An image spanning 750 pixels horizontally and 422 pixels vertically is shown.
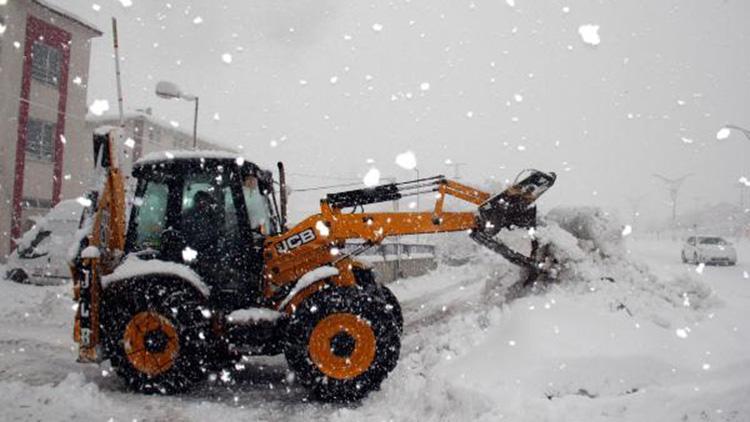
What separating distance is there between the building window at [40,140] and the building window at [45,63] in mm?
1729

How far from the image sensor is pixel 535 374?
4.88 m

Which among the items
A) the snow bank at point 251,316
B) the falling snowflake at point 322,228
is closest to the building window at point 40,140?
the snow bank at point 251,316

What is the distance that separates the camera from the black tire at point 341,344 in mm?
5109

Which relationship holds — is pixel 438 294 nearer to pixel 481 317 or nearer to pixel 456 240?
pixel 481 317

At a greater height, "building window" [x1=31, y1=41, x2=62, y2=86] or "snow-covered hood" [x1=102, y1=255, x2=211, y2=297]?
"building window" [x1=31, y1=41, x2=62, y2=86]

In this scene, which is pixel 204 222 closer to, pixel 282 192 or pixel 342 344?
pixel 282 192

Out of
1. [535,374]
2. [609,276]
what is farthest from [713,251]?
[535,374]

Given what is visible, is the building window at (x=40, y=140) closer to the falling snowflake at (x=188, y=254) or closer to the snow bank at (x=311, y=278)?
the falling snowflake at (x=188, y=254)

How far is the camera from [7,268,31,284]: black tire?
12.6 m

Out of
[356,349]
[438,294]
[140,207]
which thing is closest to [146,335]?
[140,207]

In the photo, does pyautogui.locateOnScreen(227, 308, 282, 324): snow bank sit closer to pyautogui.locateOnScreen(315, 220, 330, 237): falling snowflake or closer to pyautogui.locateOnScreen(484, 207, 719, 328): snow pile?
pyautogui.locateOnScreen(315, 220, 330, 237): falling snowflake

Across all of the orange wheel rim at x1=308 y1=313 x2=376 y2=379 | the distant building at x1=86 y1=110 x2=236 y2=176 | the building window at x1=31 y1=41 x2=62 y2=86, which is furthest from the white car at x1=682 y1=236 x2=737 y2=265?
the distant building at x1=86 y1=110 x2=236 y2=176

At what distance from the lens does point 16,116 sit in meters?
20.5

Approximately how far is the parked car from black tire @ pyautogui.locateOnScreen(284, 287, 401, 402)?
9.63m
